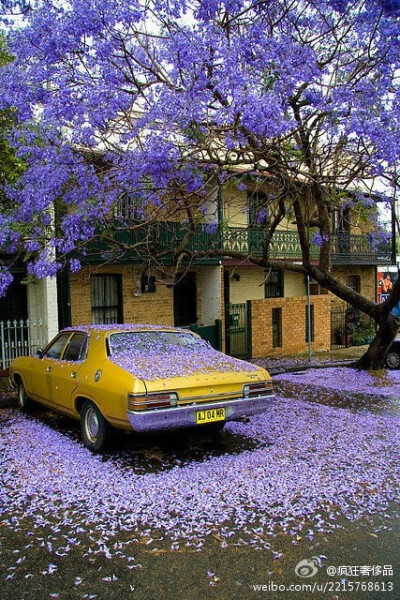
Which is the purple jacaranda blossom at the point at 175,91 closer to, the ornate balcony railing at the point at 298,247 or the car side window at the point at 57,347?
the car side window at the point at 57,347

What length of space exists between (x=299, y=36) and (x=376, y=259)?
1423 cm

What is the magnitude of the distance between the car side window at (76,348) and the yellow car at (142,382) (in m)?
0.02

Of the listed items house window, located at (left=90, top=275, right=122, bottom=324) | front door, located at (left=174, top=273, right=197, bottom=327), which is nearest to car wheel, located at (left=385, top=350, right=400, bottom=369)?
front door, located at (left=174, top=273, right=197, bottom=327)

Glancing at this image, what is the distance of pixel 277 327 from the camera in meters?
16.5

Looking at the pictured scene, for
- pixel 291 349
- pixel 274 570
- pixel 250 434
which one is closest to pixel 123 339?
pixel 250 434

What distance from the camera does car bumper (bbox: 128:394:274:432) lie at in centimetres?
538

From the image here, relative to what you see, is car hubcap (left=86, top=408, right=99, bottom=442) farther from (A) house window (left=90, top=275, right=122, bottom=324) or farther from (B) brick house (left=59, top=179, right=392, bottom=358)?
(A) house window (left=90, top=275, right=122, bottom=324)

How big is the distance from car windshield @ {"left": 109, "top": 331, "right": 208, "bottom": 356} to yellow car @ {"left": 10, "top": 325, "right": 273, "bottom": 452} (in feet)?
0.04

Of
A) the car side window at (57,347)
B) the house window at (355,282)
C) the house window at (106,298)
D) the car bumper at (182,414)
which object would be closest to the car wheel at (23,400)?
the car side window at (57,347)

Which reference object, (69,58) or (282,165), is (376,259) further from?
(69,58)

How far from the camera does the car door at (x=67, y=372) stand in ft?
21.7

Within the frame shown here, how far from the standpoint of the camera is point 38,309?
42.2 feet

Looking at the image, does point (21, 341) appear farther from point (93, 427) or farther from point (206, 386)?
point (206, 386)

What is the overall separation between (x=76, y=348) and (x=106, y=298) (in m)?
7.54
